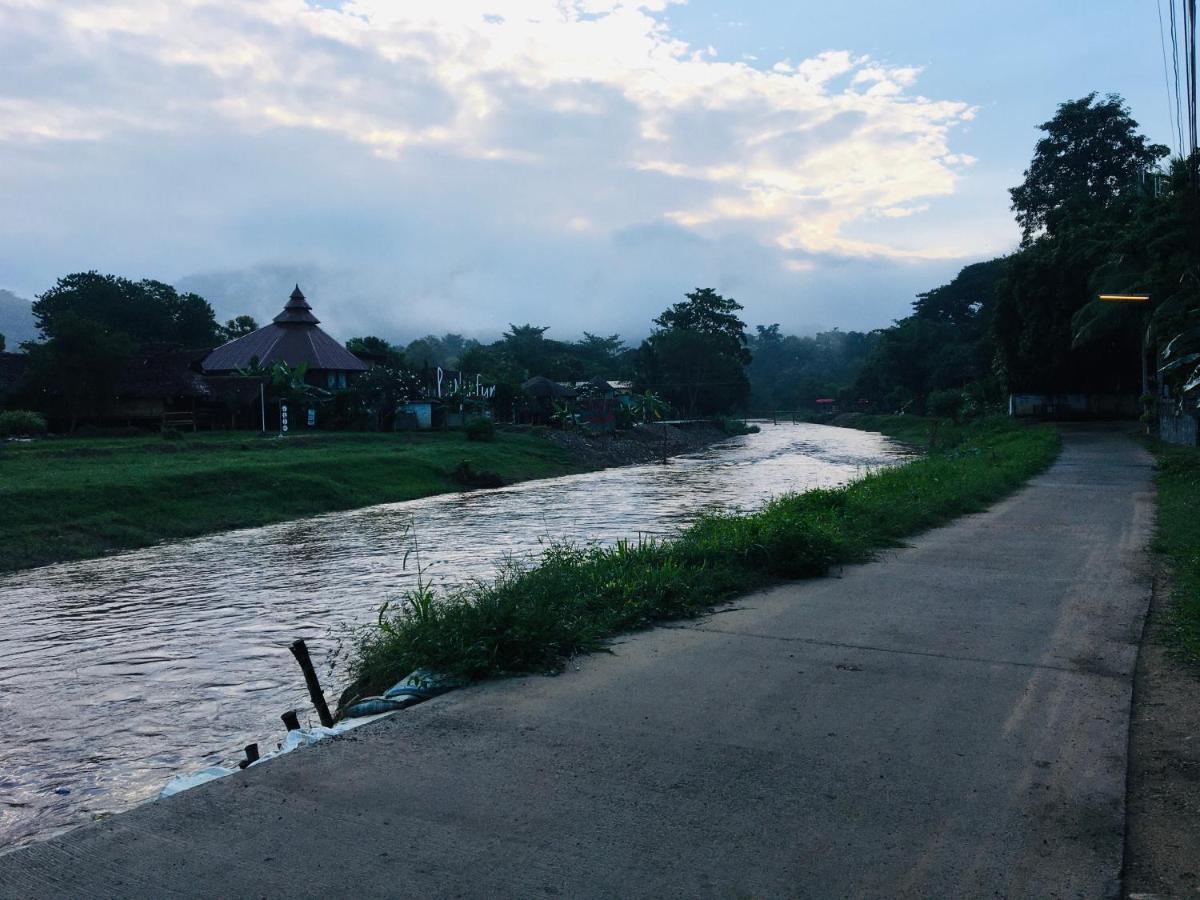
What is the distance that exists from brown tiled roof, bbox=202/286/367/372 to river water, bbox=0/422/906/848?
25913mm

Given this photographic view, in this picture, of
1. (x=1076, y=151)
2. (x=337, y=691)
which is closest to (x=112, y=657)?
(x=337, y=691)

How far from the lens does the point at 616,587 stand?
7781 mm

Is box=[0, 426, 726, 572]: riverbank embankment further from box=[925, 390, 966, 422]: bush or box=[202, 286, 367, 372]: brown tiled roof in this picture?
box=[925, 390, 966, 422]: bush

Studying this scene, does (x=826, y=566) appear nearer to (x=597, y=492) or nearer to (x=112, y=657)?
(x=112, y=657)

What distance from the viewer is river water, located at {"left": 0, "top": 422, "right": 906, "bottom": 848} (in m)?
6.86

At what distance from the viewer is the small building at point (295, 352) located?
159 ft

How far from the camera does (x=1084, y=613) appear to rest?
25.1 ft

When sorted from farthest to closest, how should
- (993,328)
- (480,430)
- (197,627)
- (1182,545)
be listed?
(993,328)
(480,430)
(197,627)
(1182,545)

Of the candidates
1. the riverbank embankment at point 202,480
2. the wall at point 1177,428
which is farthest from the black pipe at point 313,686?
the wall at point 1177,428

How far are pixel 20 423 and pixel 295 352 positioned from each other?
18709mm

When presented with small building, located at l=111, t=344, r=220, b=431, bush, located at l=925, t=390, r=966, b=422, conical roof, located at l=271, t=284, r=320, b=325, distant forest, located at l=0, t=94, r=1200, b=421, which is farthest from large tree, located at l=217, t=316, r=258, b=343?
bush, located at l=925, t=390, r=966, b=422

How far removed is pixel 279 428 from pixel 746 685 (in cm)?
3916

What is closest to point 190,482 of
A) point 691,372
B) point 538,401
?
point 538,401

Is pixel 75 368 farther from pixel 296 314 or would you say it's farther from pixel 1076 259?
pixel 1076 259
